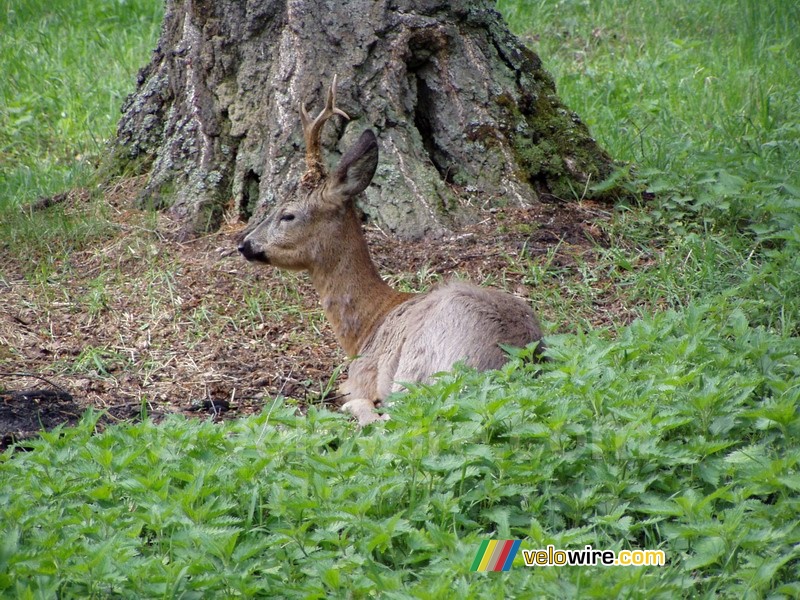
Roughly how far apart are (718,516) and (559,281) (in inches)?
116

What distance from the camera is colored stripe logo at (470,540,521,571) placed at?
3076 mm

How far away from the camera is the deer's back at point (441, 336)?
192 inches

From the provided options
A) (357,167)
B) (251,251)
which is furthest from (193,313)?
(357,167)

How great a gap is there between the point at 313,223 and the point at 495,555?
3.07 metres

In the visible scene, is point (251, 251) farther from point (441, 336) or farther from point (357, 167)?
point (441, 336)

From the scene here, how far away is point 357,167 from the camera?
576 centimetres

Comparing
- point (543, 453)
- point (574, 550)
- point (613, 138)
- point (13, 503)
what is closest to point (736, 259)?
point (613, 138)

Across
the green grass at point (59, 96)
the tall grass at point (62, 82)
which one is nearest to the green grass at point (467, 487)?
the green grass at point (59, 96)

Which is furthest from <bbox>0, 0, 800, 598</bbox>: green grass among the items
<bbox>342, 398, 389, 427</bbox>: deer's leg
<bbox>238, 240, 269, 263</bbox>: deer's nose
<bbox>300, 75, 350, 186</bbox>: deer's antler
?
<bbox>300, 75, 350, 186</bbox>: deer's antler

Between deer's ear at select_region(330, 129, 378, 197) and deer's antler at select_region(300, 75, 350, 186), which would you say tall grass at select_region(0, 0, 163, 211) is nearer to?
deer's antler at select_region(300, 75, 350, 186)

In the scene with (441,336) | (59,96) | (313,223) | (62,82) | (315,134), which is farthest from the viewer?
(62,82)

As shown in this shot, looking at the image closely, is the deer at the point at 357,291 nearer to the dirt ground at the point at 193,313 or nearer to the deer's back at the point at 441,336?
the deer's back at the point at 441,336

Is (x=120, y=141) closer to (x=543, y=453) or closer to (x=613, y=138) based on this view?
(x=613, y=138)

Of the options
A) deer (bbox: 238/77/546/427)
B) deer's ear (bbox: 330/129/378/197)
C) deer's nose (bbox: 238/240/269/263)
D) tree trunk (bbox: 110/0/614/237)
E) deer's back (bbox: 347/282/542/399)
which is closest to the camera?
deer's back (bbox: 347/282/542/399)
